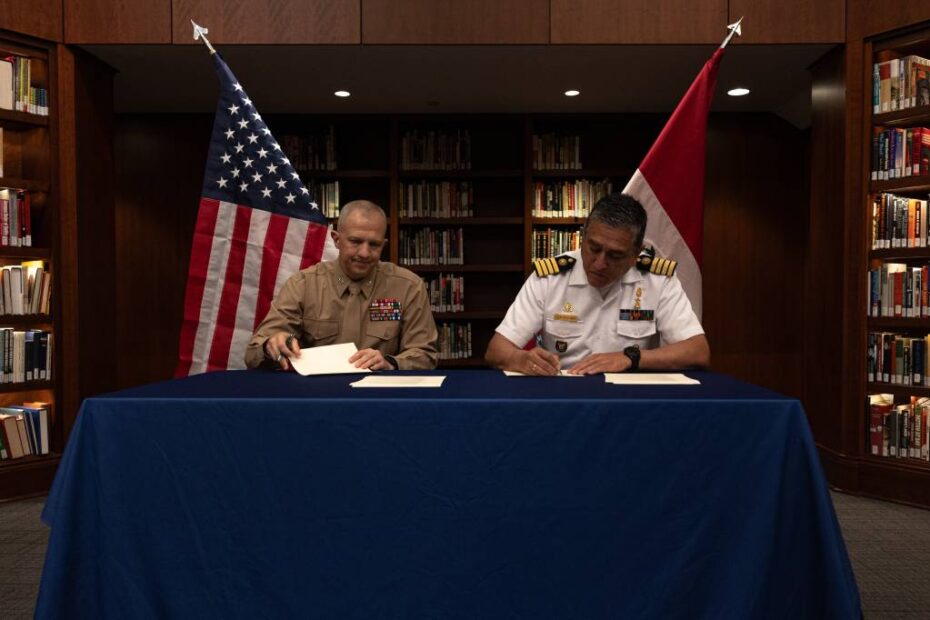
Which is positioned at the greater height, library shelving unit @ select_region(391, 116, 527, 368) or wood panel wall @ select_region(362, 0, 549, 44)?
wood panel wall @ select_region(362, 0, 549, 44)

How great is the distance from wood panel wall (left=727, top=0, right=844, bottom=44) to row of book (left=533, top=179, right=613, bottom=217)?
63.3 inches

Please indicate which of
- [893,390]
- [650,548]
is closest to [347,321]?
[650,548]

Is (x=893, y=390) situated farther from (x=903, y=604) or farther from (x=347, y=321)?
(x=347, y=321)

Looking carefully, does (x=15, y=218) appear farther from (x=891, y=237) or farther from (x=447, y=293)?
(x=891, y=237)

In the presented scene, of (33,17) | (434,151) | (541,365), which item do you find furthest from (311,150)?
(541,365)

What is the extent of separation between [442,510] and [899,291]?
115 inches

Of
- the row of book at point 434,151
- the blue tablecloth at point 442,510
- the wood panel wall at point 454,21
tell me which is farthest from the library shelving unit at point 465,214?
the blue tablecloth at point 442,510

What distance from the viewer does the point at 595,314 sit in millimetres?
2330

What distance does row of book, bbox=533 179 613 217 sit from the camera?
15.5 ft

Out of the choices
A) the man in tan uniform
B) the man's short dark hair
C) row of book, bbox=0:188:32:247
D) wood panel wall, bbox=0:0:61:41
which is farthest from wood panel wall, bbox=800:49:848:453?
row of book, bbox=0:188:32:247

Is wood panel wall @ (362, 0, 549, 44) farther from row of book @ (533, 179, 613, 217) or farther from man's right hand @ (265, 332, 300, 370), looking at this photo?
man's right hand @ (265, 332, 300, 370)

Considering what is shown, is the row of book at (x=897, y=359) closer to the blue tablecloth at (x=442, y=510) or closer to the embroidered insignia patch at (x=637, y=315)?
the embroidered insignia patch at (x=637, y=315)

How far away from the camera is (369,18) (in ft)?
10.8

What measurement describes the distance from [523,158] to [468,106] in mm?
614
